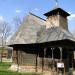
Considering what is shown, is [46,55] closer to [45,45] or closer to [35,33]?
[45,45]

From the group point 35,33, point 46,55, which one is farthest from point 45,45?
point 35,33

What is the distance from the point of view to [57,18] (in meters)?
35.6

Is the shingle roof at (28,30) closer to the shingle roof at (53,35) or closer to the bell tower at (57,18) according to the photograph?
the shingle roof at (53,35)

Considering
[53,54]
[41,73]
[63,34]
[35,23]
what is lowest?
[41,73]

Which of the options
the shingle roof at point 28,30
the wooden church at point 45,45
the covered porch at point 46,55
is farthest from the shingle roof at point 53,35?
the shingle roof at point 28,30

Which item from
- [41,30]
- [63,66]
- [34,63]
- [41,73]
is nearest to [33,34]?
[41,30]

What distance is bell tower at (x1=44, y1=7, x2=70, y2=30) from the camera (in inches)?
1391

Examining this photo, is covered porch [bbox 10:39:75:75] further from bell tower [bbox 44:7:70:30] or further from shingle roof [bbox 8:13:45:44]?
bell tower [bbox 44:7:70:30]

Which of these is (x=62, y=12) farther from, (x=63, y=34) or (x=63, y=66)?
(x=63, y=66)

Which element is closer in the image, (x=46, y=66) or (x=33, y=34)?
(x=46, y=66)

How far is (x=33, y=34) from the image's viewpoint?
35.0 m

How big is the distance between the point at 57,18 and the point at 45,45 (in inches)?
220

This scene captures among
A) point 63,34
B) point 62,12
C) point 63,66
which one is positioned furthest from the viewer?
point 62,12

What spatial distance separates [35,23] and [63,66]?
11993 mm
